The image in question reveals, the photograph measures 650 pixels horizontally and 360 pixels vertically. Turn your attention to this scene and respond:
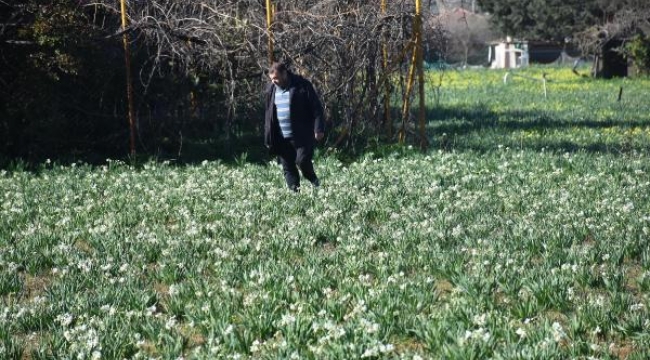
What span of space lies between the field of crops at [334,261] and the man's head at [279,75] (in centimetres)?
116

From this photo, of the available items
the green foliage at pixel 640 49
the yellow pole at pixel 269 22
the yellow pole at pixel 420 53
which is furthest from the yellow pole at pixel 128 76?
the green foliage at pixel 640 49

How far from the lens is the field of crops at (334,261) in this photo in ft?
17.7

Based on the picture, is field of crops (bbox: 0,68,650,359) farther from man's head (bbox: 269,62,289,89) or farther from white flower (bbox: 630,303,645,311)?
man's head (bbox: 269,62,289,89)

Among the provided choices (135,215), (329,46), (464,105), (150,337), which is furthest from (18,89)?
(464,105)

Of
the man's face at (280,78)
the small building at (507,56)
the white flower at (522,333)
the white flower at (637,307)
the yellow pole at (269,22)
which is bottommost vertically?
the small building at (507,56)

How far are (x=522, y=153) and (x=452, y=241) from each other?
6605 mm

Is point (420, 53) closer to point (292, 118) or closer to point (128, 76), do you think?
point (128, 76)

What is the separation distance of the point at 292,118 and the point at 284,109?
0.14 m

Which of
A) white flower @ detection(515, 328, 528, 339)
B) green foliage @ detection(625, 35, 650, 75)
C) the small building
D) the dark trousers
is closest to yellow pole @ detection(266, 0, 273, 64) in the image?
the dark trousers

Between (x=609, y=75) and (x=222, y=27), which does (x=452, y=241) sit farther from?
(x=609, y=75)

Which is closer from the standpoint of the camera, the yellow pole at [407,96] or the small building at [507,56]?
the yellow pole at [407,96]

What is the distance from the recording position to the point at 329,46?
16.0 meters

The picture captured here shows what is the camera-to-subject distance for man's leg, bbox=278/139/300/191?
11219 millimetres

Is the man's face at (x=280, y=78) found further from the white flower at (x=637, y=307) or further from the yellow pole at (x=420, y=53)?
the white flower at (x=637, y=307)
